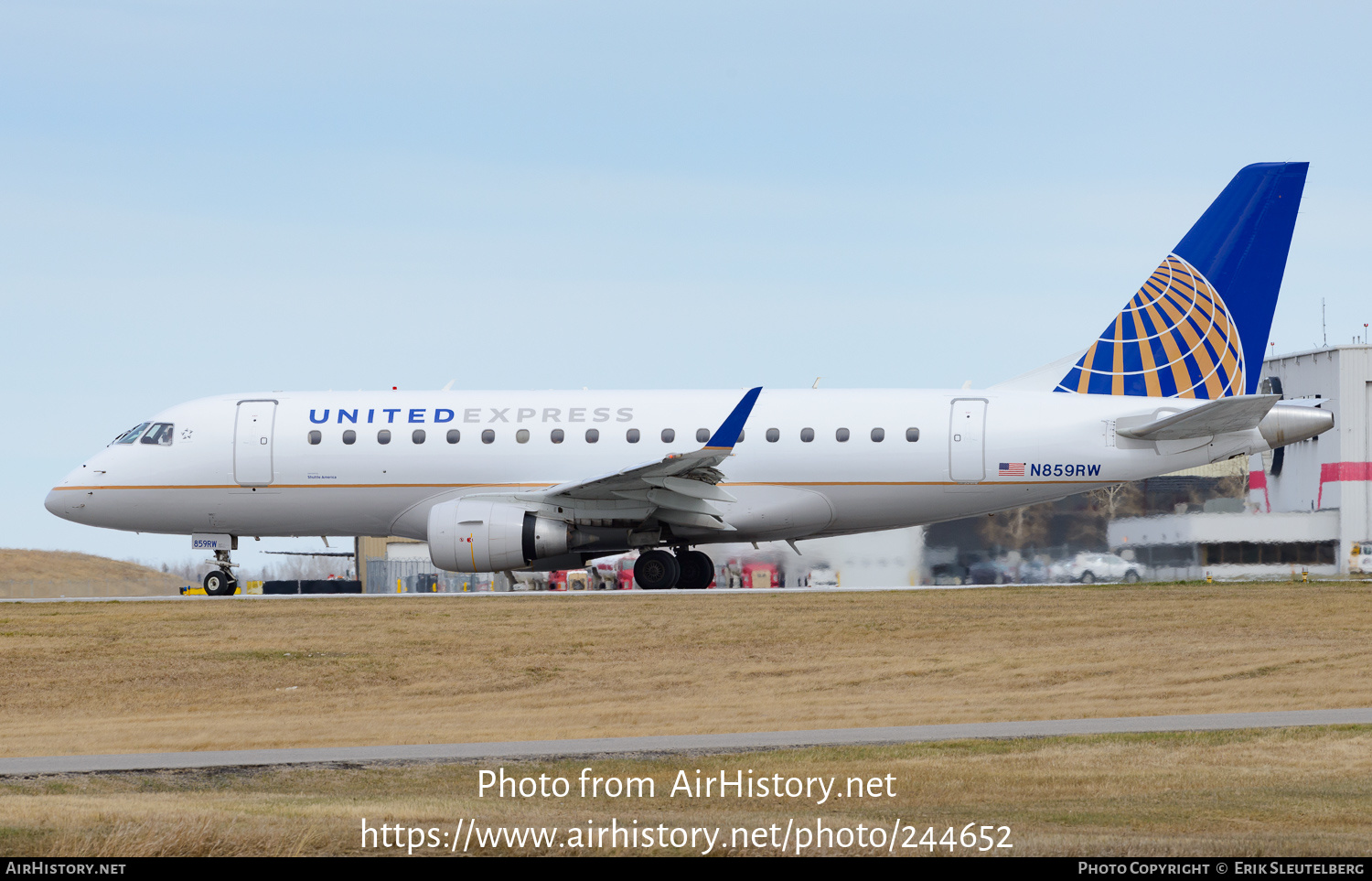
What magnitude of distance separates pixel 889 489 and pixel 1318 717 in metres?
12.9

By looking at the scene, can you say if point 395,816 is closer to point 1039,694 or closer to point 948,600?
point 1039,694

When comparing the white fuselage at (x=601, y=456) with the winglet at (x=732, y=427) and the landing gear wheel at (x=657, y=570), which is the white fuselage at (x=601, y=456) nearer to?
the landing gear wheel at (x=657, y=570)

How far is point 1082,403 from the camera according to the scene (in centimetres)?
2777

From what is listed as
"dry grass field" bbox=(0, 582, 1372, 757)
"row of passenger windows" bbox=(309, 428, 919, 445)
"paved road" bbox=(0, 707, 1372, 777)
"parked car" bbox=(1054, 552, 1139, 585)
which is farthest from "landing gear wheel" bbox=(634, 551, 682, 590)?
"paved road" bbox=(0, 707, 1372, 777)

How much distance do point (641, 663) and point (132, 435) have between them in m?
15.0

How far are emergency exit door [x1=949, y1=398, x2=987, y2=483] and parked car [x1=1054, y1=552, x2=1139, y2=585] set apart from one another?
5.76 m

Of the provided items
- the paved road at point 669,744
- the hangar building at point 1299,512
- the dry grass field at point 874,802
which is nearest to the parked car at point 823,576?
the hangar building at point 1299,512

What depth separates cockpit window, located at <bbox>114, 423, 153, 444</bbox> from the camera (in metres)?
30.2

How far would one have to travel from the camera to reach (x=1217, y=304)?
28.2m

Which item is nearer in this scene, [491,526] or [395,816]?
[395,816]

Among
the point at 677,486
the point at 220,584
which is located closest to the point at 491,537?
Result: the point at 677,486

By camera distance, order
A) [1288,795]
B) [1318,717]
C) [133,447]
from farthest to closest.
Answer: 1. [133,447]
2. [1318,717]
3. [1288,795]

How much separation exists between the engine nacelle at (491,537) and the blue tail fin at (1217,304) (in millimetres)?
10481
